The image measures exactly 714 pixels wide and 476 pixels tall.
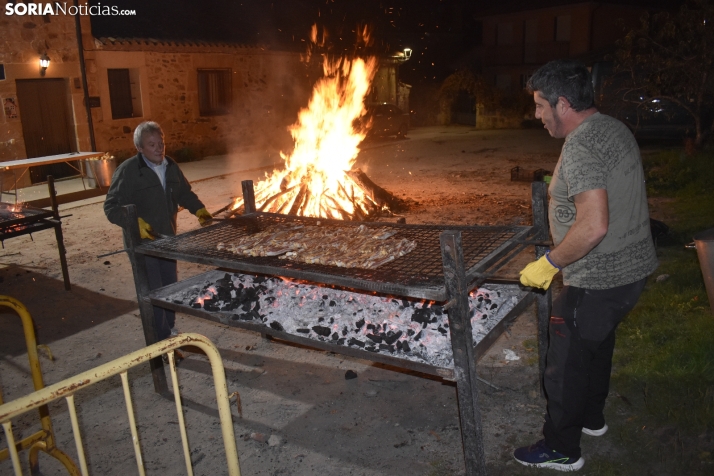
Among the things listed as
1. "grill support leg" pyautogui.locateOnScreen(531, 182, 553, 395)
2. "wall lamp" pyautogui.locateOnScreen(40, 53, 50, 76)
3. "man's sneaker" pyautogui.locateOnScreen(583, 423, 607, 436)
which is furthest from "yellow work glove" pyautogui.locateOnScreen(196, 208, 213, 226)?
"wall lamp" pyautogui.locateOnScreen(40, 53, 50, 76)

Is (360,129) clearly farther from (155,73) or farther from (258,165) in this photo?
(155,73)

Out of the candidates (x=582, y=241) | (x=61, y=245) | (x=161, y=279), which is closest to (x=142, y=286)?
(x=161, y=279)

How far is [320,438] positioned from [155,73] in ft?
55.9

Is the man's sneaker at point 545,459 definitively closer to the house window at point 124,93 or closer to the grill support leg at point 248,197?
the grill support leg at point 248,197

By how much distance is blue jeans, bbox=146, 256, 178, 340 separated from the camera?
203 inches

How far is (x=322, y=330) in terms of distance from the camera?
4141 mm

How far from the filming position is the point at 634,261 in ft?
10.4

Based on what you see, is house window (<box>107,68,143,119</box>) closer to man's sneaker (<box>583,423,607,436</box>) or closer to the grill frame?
the grill frame

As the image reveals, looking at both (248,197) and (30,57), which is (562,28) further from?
(248,197)

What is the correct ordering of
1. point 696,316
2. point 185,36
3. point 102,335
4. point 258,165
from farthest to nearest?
1. point 185,36
2. point 258,165
3. point 102,335
4. point 696,316

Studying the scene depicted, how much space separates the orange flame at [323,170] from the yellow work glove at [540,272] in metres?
6.34

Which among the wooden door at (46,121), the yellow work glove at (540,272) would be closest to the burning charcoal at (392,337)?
the yellow work glove at (540,272)

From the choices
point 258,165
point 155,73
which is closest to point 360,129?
point 258,165

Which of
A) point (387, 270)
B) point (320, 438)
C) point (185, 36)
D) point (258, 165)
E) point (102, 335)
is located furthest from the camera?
point (185, 36)
